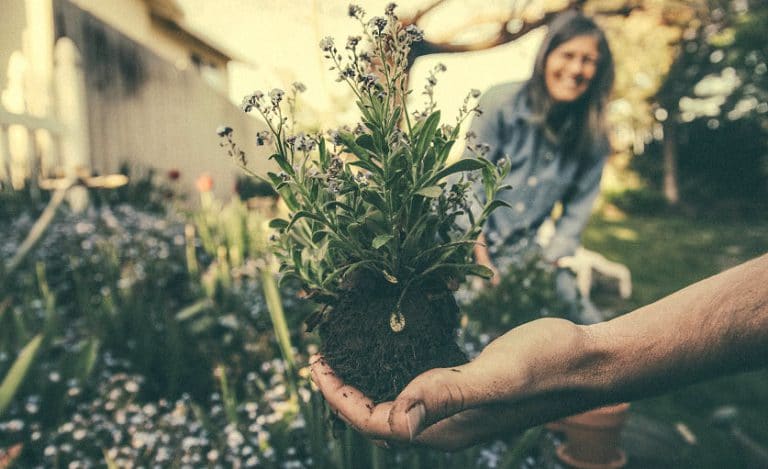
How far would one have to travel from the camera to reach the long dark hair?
2633 mm

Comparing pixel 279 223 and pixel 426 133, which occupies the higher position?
pixel 426 133

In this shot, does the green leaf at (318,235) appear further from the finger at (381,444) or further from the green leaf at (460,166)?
the finger at (381,444)

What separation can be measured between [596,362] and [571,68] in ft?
6.36

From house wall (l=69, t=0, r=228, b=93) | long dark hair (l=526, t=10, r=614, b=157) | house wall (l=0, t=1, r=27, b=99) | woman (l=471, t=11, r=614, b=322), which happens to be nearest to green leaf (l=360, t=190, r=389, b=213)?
woman (l=471, t=11, r=614, b=322)

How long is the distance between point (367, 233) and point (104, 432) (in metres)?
1.53

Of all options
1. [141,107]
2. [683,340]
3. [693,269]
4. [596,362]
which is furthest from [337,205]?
[693,269]

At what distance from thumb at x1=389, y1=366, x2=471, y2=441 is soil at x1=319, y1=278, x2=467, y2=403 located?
135 mm

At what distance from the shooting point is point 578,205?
2.89m

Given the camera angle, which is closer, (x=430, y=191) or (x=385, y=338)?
(x=430, y=191)

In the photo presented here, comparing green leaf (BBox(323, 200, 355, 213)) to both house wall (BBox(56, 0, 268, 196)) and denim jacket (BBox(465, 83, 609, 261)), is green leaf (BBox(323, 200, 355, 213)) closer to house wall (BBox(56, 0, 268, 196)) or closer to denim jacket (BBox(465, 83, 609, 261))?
denim jacket (BBox(465, 83, 609, 261))

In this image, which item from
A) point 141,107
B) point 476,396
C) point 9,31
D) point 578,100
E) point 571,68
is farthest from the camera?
point 141,107

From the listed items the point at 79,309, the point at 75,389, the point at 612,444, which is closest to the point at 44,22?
the point at 79,309

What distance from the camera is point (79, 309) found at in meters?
3.02

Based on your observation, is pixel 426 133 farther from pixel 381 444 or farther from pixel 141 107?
pixel 141 107
